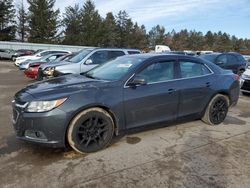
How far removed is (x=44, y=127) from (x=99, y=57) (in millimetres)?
6945

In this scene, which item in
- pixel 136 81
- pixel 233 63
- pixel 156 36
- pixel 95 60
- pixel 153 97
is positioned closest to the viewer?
pixel 136 81

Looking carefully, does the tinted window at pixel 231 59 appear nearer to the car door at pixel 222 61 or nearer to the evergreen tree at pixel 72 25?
the car door at pixel 222 61

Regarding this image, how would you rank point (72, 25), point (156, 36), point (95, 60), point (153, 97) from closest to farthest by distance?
point (153, 97), point (95, 60), point (72, 25), point (156, 36)

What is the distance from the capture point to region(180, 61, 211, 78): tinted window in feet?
17.9

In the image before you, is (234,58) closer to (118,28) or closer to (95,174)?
(95,174)

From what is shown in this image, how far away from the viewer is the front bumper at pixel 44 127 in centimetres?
398

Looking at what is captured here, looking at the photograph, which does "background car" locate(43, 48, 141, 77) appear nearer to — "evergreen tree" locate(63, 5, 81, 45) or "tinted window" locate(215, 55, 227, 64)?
"tinted window" locate(215, 55, 227, 64)

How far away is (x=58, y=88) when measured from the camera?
436cm

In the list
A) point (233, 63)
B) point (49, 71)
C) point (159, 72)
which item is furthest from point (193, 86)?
point (233, 63)

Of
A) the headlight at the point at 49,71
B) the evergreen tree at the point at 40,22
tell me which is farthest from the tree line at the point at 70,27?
the headlight at the point at 49,71

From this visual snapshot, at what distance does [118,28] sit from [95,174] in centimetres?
7538

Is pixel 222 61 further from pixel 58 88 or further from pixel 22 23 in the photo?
pixel 22 23

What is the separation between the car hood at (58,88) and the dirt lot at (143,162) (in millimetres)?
916

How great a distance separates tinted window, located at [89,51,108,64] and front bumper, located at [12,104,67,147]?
6.56m
